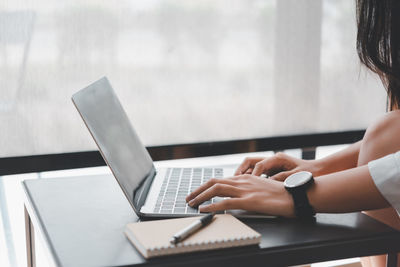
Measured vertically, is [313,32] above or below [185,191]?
above

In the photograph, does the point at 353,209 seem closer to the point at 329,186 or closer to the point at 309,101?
the point at 329,186

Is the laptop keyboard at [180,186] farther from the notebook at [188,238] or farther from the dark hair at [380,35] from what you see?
the dark hair at [380,35]

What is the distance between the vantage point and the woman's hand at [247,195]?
2.67 feet

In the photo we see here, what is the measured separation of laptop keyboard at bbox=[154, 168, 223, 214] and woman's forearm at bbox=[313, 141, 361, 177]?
0.65 ft

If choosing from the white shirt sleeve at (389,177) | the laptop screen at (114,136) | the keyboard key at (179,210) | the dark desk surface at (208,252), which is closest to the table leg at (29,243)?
the dark desk surface at (208,252)

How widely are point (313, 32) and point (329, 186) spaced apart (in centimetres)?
75

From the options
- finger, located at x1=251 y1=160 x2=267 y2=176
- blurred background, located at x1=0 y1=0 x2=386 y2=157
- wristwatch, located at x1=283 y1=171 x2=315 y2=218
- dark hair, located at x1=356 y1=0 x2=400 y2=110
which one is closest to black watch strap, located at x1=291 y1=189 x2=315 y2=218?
wristwatch, located at x1=283 y1=171 x2=315 y2=218

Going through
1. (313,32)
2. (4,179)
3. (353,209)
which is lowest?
(4,179)

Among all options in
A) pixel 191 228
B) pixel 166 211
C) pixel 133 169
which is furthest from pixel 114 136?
pixel 191 228

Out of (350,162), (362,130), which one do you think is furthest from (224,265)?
(362,130)

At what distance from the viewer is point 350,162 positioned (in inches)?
43.4

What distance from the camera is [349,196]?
0.82 meters

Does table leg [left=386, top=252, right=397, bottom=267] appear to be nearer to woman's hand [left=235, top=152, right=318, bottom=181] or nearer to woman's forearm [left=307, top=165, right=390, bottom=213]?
woman's forearm [left=307, top=165, right=390, bottom=213]

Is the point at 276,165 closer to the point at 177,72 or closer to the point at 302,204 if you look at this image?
the point at 302,204
